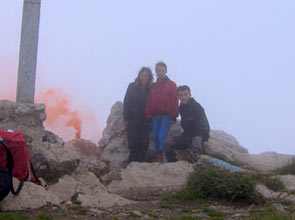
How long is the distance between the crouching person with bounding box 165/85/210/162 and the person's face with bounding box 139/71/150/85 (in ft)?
2.44

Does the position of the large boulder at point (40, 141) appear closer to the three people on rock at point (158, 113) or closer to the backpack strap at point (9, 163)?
the backpack strap at point (9, 163)

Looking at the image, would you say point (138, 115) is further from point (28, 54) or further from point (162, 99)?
point (28, 54)

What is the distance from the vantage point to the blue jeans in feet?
36.9

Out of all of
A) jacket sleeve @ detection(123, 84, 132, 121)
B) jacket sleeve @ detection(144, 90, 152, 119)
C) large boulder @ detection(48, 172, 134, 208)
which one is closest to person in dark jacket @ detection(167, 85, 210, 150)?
jacket sleeve @ detection(144, 90, 152, 119)

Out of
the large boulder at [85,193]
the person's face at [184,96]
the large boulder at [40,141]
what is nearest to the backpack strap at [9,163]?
the large boulder at [85,193]

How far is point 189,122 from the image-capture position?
37.1ft

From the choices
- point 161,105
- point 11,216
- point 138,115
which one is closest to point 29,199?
point 11,216

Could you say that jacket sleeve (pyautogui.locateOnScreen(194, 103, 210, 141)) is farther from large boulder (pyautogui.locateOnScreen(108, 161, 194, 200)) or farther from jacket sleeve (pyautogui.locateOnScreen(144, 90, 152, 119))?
large boulder (pyautogui.locateOnScreen(108, 161, 194, 200))

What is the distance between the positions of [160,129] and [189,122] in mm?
649

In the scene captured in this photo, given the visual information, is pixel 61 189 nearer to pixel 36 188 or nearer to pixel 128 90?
pixel 36 188

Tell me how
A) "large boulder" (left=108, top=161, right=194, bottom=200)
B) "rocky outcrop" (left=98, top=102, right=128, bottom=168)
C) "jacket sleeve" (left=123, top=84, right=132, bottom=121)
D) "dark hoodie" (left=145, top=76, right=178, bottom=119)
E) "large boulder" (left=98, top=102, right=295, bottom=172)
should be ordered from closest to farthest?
1. "large boulder" (left=108, top=161, right=194, bottom=200)
2. "dark hoodie" (left=145, top=76, right=178, bottom=119)
3. "jacket sleeve" (left=123, top=84, right=132, bottom=121)
4. "large boulder" (left=98, top=102, right=295, bottom=172)
5. "rocky outcrop" (left=98, top=102, right=128, bottom=168)

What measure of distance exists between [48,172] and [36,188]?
3.62 feet

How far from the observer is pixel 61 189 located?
7.69 m

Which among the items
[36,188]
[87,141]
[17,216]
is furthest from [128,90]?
[17,216]
